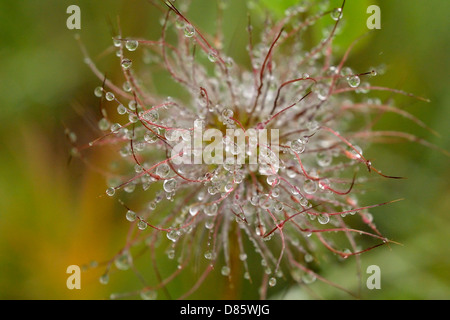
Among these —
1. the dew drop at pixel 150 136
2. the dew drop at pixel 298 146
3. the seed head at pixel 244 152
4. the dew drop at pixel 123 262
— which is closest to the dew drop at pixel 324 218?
the seed head at pixel 244 152

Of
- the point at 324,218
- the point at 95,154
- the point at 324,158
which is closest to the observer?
the point at 324,218

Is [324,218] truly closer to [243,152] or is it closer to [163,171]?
[243,152]

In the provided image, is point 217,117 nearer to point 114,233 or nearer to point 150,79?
point 150,79

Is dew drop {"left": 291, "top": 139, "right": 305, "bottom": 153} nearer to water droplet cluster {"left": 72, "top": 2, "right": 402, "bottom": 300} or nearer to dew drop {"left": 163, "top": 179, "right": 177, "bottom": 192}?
water droplet cluster {"left": 72, "top": 2, "right": 402, "bottom": 300}

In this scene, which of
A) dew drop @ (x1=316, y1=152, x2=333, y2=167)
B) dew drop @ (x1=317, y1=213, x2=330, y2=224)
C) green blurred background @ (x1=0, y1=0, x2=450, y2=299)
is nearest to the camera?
dew drop @ (x1=317, y1=213, x2=330, y2=224)

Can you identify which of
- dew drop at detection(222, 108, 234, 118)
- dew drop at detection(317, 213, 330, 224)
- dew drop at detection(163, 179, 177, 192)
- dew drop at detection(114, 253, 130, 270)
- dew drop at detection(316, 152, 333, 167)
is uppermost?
dew drop at detection(222, 108, 234, 118)

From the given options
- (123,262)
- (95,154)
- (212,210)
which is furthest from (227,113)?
(95,154)

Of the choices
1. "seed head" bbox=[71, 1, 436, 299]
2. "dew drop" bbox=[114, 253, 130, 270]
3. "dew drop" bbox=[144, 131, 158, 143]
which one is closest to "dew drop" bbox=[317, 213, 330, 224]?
"seed head" bbox=[71, 1, 436, 299]
